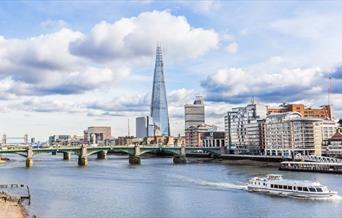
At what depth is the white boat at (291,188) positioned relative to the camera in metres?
66.6

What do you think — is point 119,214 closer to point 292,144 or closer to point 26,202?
point 26,202

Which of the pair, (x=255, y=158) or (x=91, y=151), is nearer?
(x=91, y=151)

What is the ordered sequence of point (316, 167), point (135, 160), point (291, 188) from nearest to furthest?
point (291, 188) → point (316, 167) → point (135, 160)

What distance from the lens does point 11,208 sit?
59125 millimetres

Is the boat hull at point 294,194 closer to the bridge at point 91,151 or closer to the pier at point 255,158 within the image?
the pier at point 255,158

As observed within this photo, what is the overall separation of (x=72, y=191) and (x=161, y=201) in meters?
19.1

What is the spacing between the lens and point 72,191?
78125 mm

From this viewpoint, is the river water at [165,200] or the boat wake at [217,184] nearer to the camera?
the river water at [165,200]

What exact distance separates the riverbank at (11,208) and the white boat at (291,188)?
112 ft

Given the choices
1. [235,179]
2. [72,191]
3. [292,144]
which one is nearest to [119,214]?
[72,191]

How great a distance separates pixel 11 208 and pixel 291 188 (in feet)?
124

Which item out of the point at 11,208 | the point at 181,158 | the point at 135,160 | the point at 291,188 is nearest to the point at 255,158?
the point at 181,158

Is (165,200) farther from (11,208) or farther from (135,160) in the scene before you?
(135,160)

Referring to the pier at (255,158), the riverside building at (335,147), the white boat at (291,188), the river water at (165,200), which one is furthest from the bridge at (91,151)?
Answer: the white boat at (291,188)
